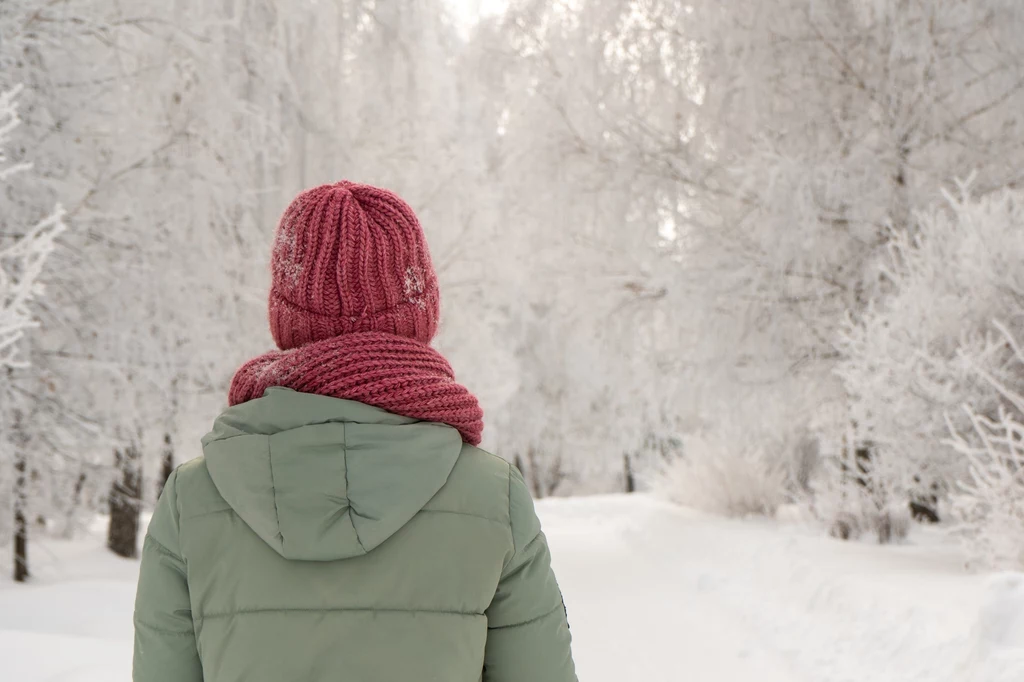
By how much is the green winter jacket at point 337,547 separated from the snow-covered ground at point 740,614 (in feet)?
9.58

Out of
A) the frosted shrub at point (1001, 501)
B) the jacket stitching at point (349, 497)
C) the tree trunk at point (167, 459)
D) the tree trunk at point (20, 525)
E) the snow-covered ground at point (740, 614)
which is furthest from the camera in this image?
the tree trunk at point (167, 459)

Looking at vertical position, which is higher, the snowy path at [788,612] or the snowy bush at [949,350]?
the snowy bush at [949,350]

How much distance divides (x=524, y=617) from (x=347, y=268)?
665 millimetres

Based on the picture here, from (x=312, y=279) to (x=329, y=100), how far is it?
7.80 metres

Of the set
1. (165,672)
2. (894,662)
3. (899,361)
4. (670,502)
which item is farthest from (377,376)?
(670,502)

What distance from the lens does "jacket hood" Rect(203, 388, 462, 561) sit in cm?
136

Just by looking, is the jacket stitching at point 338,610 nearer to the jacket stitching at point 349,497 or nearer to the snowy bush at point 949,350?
the jacket stitching at point 349,497

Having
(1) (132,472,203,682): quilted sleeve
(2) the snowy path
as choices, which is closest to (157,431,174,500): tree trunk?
(2) the snowy path

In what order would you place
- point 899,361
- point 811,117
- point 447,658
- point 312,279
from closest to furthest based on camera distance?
point 447,658 → point 312,279 → point 899,361 → point 811,117

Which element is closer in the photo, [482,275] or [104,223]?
[104,223]

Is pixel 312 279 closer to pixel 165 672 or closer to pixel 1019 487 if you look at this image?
pixel 165 672

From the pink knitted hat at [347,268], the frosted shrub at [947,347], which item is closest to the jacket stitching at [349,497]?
the pink knitted hat at [347,268]

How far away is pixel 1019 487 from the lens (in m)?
4.96

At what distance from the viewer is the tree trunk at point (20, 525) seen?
21.7 feet
